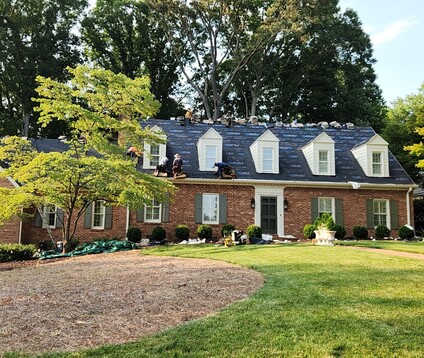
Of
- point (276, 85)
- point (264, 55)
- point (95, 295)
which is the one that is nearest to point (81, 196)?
point (95, 295)

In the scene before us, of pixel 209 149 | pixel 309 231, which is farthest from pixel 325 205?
pixel 209 149

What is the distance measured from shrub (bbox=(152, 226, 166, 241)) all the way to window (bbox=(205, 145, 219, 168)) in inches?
151

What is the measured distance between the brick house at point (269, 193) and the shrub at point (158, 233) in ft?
2.45

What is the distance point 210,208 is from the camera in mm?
17953

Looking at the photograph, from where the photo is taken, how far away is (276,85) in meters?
34.4

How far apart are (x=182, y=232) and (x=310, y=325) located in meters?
13.1

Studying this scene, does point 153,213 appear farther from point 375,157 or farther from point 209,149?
point 375,157

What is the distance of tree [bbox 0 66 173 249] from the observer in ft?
39.8

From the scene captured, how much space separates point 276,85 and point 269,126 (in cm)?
1308

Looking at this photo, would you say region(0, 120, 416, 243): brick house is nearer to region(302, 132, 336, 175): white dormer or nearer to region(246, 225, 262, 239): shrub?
region(302, 132, 336, 175): white dormer

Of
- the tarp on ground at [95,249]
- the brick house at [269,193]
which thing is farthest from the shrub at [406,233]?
the tarp on ground at [95,249]

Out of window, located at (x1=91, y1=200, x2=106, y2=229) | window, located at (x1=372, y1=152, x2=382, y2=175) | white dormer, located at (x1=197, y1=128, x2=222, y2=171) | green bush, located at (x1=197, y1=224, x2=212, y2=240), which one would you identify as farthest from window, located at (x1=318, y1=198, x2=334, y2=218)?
window, located at (x1=91, y1=200, x2=106, y2=229)

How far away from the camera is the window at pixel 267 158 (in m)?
18.8

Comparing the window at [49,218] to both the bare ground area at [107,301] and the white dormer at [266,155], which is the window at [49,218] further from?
the white dormer at [266,155]
